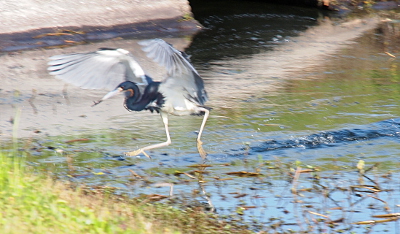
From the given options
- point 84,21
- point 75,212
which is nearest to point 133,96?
point 75,212

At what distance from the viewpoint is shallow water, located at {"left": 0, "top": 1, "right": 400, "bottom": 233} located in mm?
4230

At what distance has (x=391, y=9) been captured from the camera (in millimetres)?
13094

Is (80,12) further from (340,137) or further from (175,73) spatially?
(340,137)

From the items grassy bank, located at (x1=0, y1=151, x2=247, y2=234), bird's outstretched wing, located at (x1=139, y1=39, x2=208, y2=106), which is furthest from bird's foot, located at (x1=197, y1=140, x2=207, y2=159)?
grassy bank, located at (x1=0, y1=151, x2=247, y2=234)

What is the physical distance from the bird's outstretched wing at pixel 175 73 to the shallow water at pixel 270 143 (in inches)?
18.8

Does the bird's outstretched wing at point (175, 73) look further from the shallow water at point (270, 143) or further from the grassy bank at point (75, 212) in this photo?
the grassy bank at point (75, 212)

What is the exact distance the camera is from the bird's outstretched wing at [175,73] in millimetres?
4758

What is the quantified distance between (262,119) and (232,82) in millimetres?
1488

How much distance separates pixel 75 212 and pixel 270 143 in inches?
96.7

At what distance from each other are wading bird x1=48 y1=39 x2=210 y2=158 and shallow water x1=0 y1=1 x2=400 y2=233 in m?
0.37

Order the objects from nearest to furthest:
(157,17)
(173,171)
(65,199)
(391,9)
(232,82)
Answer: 1. (65,199)
2. (173,171)
3. (232,82)
4. (157,17)
5. (391,9)

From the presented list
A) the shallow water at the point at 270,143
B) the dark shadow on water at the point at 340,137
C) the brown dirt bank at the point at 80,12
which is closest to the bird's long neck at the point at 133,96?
the shallow water at the point at 270,143

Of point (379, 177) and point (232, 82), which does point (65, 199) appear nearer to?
point (379, 177)

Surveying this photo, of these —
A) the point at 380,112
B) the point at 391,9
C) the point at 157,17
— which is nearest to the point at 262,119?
the point at 380,112
